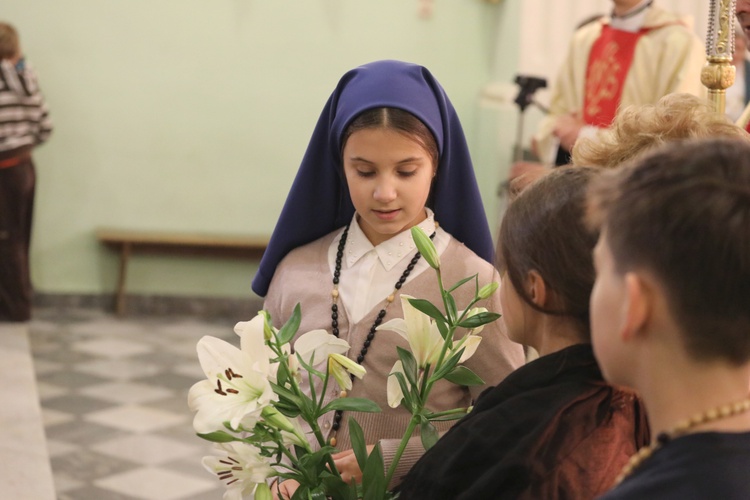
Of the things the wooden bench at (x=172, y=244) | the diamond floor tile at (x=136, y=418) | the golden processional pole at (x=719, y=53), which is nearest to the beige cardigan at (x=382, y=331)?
the golden processional pole at (x=719, y=53)

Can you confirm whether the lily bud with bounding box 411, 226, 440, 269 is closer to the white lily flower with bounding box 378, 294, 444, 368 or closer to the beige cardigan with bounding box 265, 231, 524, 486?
the white lily flower with bounding box 378, 294, 444, 368

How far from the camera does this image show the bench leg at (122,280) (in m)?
A: 8.64

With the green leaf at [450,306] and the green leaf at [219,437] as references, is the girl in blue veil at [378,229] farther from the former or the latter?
the green leaf at [219,437]

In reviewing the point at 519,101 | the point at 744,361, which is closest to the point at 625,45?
the point at 519,101

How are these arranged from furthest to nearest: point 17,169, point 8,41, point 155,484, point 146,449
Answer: point 17,169, point 8,41, point 146,449, point 155,484

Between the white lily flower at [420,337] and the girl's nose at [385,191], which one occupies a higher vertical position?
the girl's nose at [385,191]

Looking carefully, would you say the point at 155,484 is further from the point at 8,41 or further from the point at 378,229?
the point at 8,41

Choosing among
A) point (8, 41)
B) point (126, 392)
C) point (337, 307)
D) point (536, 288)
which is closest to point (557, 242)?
point (536, 288)

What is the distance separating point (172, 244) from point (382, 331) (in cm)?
675

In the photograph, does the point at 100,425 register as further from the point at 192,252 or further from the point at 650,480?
the point at 650,480

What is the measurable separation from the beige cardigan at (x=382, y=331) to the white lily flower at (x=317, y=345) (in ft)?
A: 1.34

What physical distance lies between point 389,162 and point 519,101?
173 inches

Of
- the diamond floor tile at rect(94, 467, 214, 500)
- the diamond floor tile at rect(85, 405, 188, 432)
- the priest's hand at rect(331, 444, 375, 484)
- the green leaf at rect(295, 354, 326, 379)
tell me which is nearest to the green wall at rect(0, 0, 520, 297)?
the diamond floor tile at rect(85, 405, 188, 432)

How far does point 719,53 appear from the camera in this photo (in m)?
2.24
